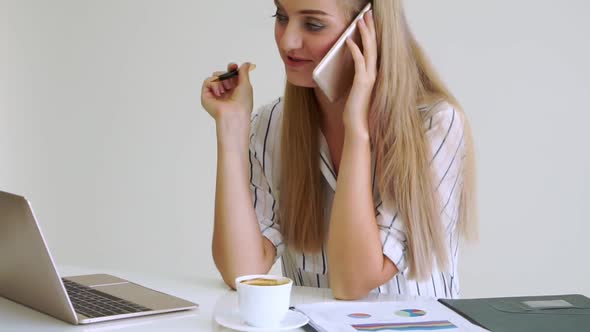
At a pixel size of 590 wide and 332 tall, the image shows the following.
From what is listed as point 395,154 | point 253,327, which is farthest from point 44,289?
point 395,154

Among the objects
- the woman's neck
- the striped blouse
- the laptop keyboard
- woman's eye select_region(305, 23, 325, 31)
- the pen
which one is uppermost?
woman's eye select_region(305, 23, 325, 31)

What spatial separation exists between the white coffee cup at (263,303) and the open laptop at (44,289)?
0.47 ft

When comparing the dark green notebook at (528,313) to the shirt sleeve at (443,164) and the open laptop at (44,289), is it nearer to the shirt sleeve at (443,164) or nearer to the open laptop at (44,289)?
the shirt sleeve at (443,164)

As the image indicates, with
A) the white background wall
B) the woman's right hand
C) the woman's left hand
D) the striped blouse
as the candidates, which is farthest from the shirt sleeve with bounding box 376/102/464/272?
the white background wall

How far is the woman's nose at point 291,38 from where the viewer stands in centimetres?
153

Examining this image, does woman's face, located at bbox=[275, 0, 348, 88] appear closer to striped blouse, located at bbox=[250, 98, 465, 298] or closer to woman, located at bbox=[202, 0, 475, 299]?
woman, located at bbox=[202, 0, 475, 299]

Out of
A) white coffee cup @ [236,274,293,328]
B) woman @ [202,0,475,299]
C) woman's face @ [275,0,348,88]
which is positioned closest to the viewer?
white coffee cup @ [236,274,293,328]

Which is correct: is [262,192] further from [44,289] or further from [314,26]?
[44,289]

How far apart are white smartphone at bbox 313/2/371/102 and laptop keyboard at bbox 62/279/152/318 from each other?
1.78ft

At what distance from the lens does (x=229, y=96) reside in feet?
5.54

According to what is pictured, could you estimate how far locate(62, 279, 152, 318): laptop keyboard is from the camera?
111cm

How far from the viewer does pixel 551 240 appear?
8.98 feet

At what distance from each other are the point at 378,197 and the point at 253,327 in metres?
0.59

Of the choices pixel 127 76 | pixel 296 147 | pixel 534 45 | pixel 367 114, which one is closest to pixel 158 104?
pixel 127 76
